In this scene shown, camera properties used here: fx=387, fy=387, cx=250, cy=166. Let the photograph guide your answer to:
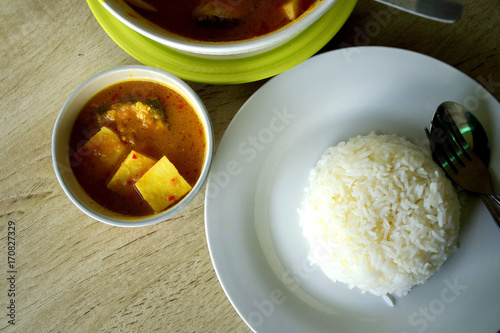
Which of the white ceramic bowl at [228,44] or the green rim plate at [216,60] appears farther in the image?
the green rim plate at [216,60]

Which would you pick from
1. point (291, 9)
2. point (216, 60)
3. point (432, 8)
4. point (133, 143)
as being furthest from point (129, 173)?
point (432, 8)

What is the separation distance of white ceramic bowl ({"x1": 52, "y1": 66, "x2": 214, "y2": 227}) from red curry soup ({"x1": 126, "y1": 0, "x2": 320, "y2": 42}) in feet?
0.50

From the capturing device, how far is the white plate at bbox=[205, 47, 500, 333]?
110 centimetres

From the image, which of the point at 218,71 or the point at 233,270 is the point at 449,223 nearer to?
the point at 233,270

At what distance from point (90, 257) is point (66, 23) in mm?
756

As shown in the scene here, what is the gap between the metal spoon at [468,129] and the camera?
1.10 m

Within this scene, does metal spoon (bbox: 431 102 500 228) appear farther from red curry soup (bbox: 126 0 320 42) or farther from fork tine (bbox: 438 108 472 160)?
red curry soup (bbox: 126 0 320 42)

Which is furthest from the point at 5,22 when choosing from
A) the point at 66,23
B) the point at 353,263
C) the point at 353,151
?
the point at 353,263

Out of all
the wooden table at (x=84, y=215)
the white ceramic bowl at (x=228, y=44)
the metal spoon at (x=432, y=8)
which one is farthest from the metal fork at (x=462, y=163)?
the white ceramic bowl at (x=228, y=44)

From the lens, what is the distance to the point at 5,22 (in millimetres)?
1255

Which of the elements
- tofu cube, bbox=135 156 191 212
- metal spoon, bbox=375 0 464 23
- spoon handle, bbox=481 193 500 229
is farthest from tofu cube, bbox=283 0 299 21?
spoon handle, bbox=481 193 500 229

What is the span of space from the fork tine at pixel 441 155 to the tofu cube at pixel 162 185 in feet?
2.38

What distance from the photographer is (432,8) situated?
0.84m

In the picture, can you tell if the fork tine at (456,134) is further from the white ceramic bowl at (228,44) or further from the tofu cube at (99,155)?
the tofu cube at (99,155)
